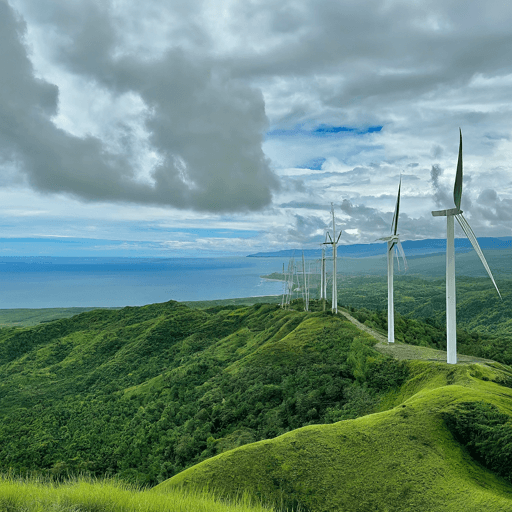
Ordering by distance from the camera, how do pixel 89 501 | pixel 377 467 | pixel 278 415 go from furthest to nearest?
pixel 278 415
pixel 377 467
pixel 89 501

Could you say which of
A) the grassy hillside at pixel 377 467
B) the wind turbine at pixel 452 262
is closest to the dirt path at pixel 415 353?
the wind turbine at pixel 452 262

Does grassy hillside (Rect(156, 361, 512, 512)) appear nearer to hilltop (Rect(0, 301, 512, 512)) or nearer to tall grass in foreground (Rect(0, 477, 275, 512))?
hilltop (Rect(0, 301, 512, 512))

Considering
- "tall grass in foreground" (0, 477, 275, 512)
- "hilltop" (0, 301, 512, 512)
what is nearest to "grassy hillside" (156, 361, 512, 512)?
"hilltop" (0, 301, 512, 512)

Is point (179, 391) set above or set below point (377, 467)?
below

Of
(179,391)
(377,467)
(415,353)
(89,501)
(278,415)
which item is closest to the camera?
(89,501)

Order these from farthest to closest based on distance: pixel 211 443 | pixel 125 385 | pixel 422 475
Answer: pixel 125 385, pixel 211 443, pixel 422 475

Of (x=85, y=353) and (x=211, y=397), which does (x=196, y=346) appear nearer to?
(x=85, y=353)

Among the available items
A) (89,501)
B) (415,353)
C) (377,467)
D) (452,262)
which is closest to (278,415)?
(415,353)

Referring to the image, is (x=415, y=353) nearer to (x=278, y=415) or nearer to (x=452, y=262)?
(x=452, y=262)

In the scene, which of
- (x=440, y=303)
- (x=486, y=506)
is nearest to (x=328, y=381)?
(x=486, y=506)
